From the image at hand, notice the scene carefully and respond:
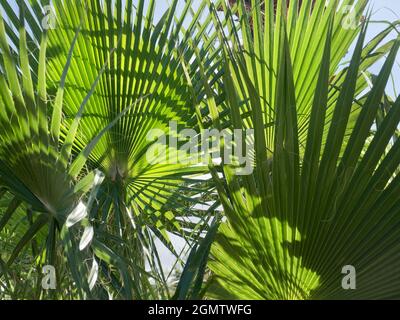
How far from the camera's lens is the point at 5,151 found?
1585 millimetres

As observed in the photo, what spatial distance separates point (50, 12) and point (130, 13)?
0.28 m

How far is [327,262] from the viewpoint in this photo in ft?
4.44

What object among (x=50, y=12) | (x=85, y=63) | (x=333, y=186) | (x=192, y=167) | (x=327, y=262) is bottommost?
(x=327, y=262)

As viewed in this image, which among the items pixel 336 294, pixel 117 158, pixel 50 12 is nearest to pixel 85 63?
pixel 50 12

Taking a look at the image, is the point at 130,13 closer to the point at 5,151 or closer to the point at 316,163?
the point at 5,151

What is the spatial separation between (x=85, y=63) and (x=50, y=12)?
213mm

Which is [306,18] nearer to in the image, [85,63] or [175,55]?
[175,55]

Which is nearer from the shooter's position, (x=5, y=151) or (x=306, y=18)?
(x=5, y=151)

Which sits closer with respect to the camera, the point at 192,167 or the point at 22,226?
the point at 192,167

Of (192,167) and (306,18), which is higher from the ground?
(306,18)
